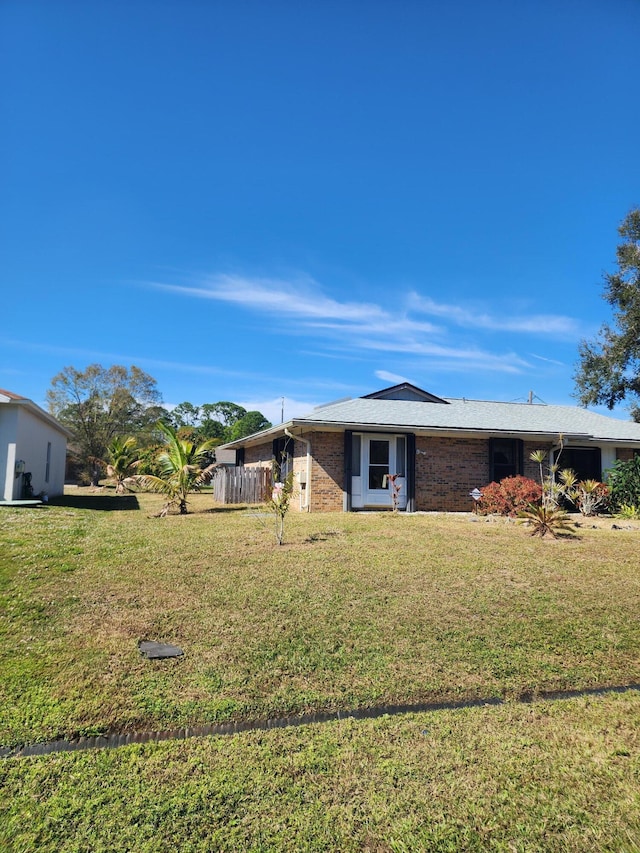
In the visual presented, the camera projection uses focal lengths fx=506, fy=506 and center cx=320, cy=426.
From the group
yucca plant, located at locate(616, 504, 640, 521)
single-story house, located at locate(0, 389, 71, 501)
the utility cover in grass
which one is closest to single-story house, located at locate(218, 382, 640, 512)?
yucca plant, located at locate(616, 504, 640, 521)

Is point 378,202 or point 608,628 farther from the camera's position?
point 378,202

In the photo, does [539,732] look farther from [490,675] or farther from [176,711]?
[176,711]

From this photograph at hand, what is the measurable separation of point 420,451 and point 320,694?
41.0 ft

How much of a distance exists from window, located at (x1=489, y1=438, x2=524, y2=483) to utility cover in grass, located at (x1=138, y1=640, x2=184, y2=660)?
45.6 ft

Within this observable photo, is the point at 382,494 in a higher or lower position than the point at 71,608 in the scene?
higher

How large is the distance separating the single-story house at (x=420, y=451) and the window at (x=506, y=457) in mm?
33

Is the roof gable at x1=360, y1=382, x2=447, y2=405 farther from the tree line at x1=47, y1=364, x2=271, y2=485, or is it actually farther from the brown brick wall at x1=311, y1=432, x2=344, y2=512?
the tree line at x1=47, y1=364, x2=271, y2=485

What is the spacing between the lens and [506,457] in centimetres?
1706

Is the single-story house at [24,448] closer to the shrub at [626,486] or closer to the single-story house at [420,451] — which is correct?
the single-story house at [420,451]

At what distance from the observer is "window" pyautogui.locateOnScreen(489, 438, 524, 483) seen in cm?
1683

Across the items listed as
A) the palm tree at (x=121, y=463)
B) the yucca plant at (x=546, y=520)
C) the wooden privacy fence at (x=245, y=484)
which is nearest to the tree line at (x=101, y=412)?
the palm tree at (x=121, y=463)

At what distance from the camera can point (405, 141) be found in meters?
12.1

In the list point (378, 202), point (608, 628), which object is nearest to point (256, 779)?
point (608, 628)

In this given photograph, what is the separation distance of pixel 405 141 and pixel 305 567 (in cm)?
1023
